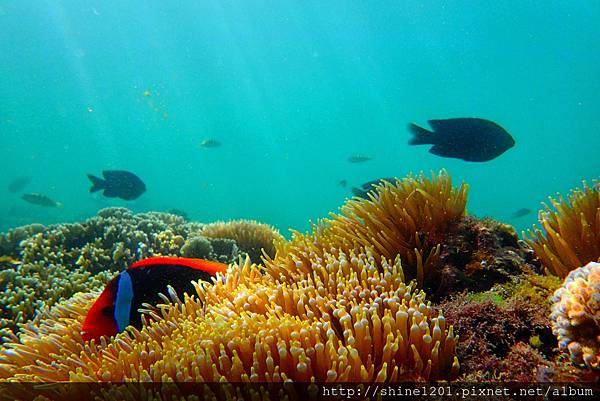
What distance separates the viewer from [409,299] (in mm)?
2127

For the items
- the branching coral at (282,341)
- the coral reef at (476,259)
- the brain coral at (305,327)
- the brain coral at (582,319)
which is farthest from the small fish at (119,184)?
the brain coral at (582,319)

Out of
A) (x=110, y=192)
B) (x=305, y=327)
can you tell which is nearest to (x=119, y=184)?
(x=110, y=192)

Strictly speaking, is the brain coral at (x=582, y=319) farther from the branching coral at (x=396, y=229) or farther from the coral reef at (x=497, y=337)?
the branching coral at (x=396, y=229)

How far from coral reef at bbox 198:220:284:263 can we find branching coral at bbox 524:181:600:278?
4.29 meters

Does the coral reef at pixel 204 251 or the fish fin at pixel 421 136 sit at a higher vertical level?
the fish fin at pixel 421 136

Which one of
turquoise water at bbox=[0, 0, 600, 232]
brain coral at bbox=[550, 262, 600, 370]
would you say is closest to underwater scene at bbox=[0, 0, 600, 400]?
brain coral at bbox=[550, 262, 600, 370]

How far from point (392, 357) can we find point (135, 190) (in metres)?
9.63

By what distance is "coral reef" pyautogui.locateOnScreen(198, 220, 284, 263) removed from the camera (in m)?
6.26

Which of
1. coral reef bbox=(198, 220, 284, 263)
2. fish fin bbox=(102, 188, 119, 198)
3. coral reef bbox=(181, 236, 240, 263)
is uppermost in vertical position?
fish fin bbox=(102, 188, 119, 198)

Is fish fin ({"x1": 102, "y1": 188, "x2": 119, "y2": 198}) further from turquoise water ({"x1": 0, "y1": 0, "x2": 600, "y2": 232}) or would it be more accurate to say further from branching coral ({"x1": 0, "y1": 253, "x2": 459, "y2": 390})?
turquoise water ({"x1": 0, "y1": 0, "x2": 600, "y2": 232})

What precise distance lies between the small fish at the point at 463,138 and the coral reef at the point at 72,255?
363cm

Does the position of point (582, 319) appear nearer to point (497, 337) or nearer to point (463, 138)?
point (497, 337)

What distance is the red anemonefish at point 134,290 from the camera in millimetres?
2332

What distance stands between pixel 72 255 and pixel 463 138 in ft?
21.3
